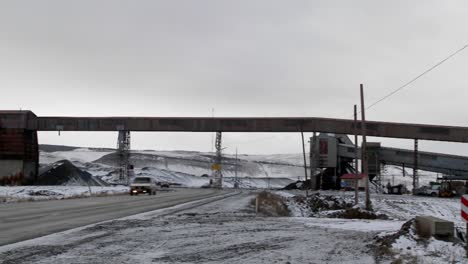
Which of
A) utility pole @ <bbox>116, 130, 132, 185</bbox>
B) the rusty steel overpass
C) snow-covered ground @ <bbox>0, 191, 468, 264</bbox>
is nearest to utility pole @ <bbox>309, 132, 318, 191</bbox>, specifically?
the rusty steel overpass

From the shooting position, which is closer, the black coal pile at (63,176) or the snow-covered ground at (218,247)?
the snow-covered ground at (218,247)

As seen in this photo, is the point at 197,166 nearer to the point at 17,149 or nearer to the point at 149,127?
the point at 149,127

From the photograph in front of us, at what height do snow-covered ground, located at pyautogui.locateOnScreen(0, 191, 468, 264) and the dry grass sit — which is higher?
snow-covered ground, located at pyautogui.locateOnScreen(0, 191, 468, 264)

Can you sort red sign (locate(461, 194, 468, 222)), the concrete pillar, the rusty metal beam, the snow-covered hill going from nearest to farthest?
red sign (locate(461, 194, 468, 222))
the rusty metal beam
the concrete pillar
the snow-covered hill

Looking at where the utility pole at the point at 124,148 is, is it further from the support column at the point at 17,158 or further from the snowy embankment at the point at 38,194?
the snowy embankment at the point at 38,194

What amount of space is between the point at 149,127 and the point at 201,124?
8.50 m

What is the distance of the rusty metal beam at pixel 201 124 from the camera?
81831 millimetres

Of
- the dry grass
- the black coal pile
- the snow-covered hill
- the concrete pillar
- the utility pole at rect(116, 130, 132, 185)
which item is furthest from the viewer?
the snow-covered hill

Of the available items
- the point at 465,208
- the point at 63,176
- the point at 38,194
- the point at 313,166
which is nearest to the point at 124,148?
the point at 63,176

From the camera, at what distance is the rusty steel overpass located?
8050cm

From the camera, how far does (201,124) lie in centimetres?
8712

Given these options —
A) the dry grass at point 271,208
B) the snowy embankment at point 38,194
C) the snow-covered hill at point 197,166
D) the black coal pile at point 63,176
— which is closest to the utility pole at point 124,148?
the black coal pile at point 63,176

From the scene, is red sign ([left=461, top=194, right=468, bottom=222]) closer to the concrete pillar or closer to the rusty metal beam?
the rusty metal beam

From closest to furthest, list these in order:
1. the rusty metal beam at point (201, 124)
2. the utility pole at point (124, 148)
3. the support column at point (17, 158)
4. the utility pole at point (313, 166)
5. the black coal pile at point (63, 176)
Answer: the support column at point (17, 158)
the rusty metal beam at point (201, 124)
the utility pole at point (124, 148)
the black coal pile at point (63, 176)
the utility pole at point (313, 166)
